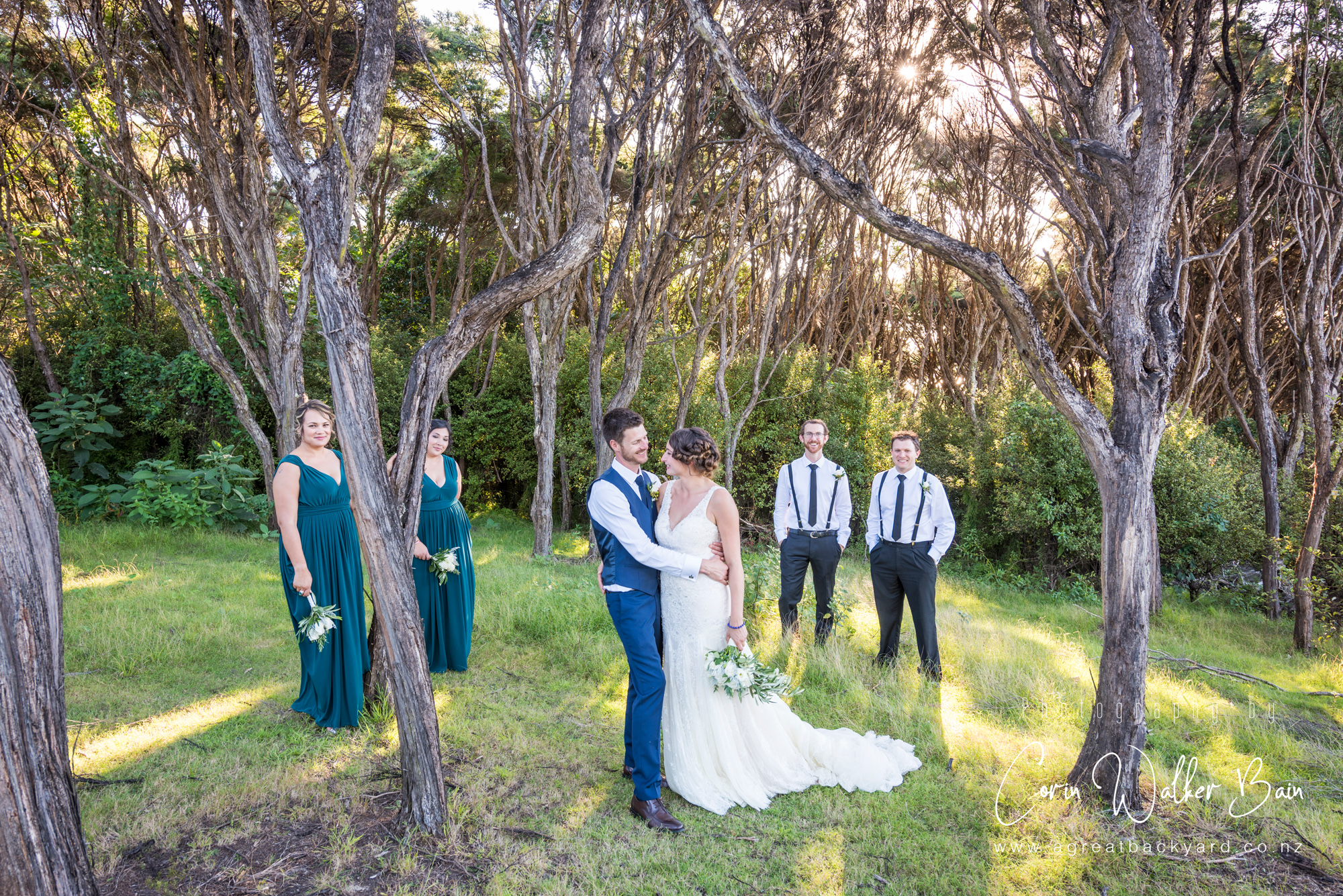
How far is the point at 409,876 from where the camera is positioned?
9.80 feet

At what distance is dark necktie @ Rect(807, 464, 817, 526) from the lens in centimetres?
593

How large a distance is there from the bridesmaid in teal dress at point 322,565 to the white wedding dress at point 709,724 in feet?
6.76

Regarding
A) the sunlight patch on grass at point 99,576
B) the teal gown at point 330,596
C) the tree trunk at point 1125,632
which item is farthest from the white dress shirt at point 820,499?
the sunlight patch on grass at point 99,576

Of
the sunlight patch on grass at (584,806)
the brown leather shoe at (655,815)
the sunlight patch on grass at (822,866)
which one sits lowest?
the sunlight patch on grass at (822,866)

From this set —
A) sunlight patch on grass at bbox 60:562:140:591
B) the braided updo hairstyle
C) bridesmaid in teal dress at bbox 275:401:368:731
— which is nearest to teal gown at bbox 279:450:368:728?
bridesmaid in teal dress at bbox 275:401:368:731

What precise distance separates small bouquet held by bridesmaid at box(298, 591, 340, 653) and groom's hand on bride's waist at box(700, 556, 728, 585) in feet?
7.52

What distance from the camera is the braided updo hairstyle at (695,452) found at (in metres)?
3.60

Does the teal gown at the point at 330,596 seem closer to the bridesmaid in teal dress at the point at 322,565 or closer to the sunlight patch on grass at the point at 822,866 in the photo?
the bridesmaid in teal dress at the point at 322,565

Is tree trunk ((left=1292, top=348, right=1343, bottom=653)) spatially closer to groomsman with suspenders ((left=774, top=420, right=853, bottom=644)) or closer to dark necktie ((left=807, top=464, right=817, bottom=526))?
groomsman with suspenders ((left=774, top=420, right=853, bottom=644))

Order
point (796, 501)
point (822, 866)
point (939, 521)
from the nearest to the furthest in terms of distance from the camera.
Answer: point (822, 866) → point (939, 521) → point (796, 501)

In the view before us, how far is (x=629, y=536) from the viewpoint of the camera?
3508 mm

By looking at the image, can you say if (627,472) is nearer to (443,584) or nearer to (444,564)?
(444,564)

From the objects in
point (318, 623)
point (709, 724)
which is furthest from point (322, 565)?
point (709, 724)

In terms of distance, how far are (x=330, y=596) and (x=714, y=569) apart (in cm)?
258
